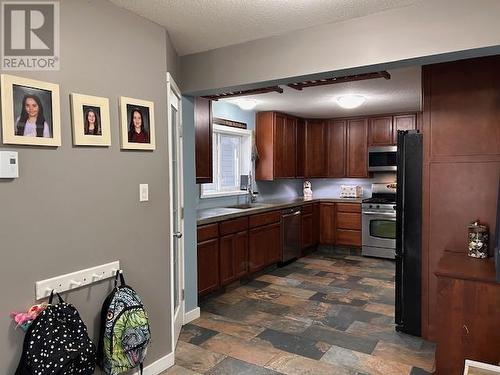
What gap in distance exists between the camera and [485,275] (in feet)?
7.20

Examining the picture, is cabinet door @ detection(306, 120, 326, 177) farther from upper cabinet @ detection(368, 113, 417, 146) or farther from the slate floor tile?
the slate floor tile

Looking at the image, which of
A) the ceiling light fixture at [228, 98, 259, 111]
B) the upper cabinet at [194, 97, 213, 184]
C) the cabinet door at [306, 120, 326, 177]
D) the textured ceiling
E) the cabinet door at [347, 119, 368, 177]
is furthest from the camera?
the cabinet door at [306, 120, 326, 177]

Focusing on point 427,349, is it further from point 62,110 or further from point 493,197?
point 62,110

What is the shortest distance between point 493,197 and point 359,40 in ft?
4.77

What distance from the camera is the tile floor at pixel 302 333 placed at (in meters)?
2.59

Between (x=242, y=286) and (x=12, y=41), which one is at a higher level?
(x=12, y=41)

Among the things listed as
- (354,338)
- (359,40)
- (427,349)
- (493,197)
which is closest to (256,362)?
(354,338)

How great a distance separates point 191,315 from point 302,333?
3.27 ft

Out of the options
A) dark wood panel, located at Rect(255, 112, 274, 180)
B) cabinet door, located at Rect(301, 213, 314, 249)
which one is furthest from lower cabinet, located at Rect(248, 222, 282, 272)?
dark wood panel, located at Rect(255, 112, 274, 180)

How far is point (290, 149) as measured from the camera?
19.3 feet

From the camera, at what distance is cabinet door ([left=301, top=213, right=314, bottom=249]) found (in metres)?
5.69

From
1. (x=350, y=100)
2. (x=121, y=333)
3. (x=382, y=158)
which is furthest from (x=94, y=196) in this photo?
(x=382, y=158)

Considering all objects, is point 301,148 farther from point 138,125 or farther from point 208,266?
point 138,125

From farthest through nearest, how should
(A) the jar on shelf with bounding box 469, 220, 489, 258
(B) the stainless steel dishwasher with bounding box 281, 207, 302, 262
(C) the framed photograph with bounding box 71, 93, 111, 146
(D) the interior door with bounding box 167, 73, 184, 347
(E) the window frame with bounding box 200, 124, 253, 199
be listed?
(B) the stainless steel dishwasher with bounding box 281, 207, 302, 262, (E) the window frame with bounding box 200, 124, 253, 199, (D) the interior door with bounding box 167, 73, 184, 347, (A) the jar on shelf with bounding box 469, 220, 489, 258, (C) the framed photograph with bounding box 71, 93, 111, 146
